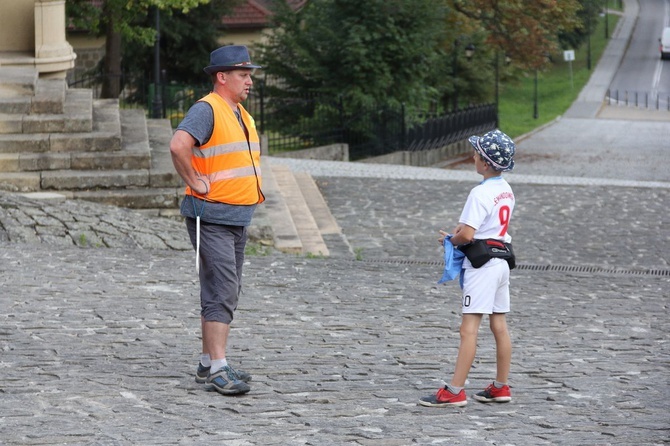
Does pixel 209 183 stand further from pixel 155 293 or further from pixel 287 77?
pixel 287 77

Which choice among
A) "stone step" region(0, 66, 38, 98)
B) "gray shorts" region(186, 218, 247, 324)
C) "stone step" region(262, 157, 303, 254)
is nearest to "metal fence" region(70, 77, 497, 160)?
"stone step" region(0, 66, 38, 98)

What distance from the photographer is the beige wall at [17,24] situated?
57.5ft

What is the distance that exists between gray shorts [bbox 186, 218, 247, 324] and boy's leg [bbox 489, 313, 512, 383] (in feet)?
4.50

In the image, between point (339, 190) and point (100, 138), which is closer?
point (100, 138)

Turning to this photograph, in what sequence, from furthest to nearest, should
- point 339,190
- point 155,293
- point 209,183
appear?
point 339,190 < point 155,293 < point 209,183

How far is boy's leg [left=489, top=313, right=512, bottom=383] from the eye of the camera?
6.12m

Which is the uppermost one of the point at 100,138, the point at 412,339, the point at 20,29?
the point at 20,29

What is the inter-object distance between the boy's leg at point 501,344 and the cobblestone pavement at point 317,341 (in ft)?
0.62

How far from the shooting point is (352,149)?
96.4ft

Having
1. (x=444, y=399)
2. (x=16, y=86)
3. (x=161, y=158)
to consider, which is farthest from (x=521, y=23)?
(x=444, y=399)

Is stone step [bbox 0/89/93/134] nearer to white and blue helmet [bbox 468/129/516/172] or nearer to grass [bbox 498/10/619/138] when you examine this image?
white and blue helmet [bbox 468/129/516/172]

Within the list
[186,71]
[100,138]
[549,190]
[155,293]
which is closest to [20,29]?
[100,138]

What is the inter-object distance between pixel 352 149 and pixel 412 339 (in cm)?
2154

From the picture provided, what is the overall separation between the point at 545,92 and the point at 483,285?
6075cm
